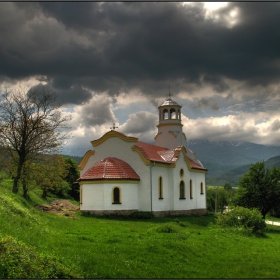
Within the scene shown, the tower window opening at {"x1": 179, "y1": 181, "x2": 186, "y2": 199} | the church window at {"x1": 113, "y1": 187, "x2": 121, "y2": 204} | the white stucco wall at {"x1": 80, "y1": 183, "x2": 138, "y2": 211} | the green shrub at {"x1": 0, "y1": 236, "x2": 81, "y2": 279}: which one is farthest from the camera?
the tower window opening at {"x1": 179, "y1": 181, "x2": 186, "y2": 199}

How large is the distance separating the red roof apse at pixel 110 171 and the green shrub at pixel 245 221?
8735mm

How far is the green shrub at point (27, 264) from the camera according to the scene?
346 inches

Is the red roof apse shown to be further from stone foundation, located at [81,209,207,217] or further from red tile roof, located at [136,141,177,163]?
stone foundation, located at [81,209,207,217]

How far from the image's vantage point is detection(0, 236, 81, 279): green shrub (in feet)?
28.8

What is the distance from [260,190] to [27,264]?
33482mm

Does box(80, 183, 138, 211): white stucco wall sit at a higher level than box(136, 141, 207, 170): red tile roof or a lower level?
lower

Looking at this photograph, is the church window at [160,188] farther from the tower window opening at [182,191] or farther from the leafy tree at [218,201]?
the leafy tree at [218,201]

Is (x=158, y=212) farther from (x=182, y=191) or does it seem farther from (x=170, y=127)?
(x=170, y=127)

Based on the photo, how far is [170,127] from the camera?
42312 mm

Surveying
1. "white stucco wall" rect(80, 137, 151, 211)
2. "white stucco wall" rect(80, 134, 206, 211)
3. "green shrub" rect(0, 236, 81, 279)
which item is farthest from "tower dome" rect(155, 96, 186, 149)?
"green shrub" rect(0, 236, 81, 279)

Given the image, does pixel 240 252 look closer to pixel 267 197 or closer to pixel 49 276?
pixel 49 276

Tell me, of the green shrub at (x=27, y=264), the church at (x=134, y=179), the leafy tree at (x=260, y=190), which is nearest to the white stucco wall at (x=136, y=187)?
the church at (x=134, y=179)

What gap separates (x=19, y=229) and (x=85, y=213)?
16450 mm

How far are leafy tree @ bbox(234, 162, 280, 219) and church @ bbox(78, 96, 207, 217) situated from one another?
5.27m
